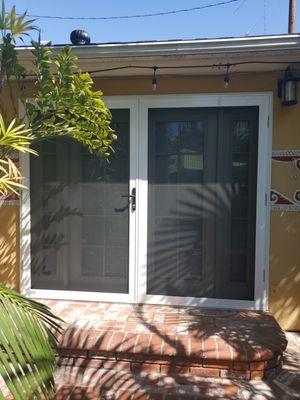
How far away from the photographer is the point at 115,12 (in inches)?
314

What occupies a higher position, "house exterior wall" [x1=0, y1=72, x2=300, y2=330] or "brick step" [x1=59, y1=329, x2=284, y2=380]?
"house exterior wall" [x1=0, y1=72, x2=300, y2=330]

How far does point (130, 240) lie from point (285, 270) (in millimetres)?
1479

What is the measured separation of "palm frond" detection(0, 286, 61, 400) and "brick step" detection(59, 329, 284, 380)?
1055 mm

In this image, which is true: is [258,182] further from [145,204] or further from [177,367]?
[177,367]

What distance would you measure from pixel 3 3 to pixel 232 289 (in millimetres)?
2872

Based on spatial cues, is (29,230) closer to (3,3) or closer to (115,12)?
(3,3)

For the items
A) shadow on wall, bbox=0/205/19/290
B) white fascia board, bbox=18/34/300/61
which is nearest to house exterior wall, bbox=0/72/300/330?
white fascia board, bbox=18/34/300/61

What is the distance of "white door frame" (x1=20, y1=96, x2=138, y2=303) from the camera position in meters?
3.26

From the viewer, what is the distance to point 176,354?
2.43 m

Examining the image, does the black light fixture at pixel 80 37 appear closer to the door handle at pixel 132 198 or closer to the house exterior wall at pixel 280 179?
the house exterior wall at pixel 280 179

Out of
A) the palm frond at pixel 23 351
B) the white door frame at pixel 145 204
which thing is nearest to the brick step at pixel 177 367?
the white door frame at pixel 145 204

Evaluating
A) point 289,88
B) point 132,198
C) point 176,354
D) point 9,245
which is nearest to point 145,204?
point 132,198

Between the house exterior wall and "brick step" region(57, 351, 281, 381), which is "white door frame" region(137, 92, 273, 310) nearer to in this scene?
the house exterior wall

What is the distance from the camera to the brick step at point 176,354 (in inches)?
94.8
